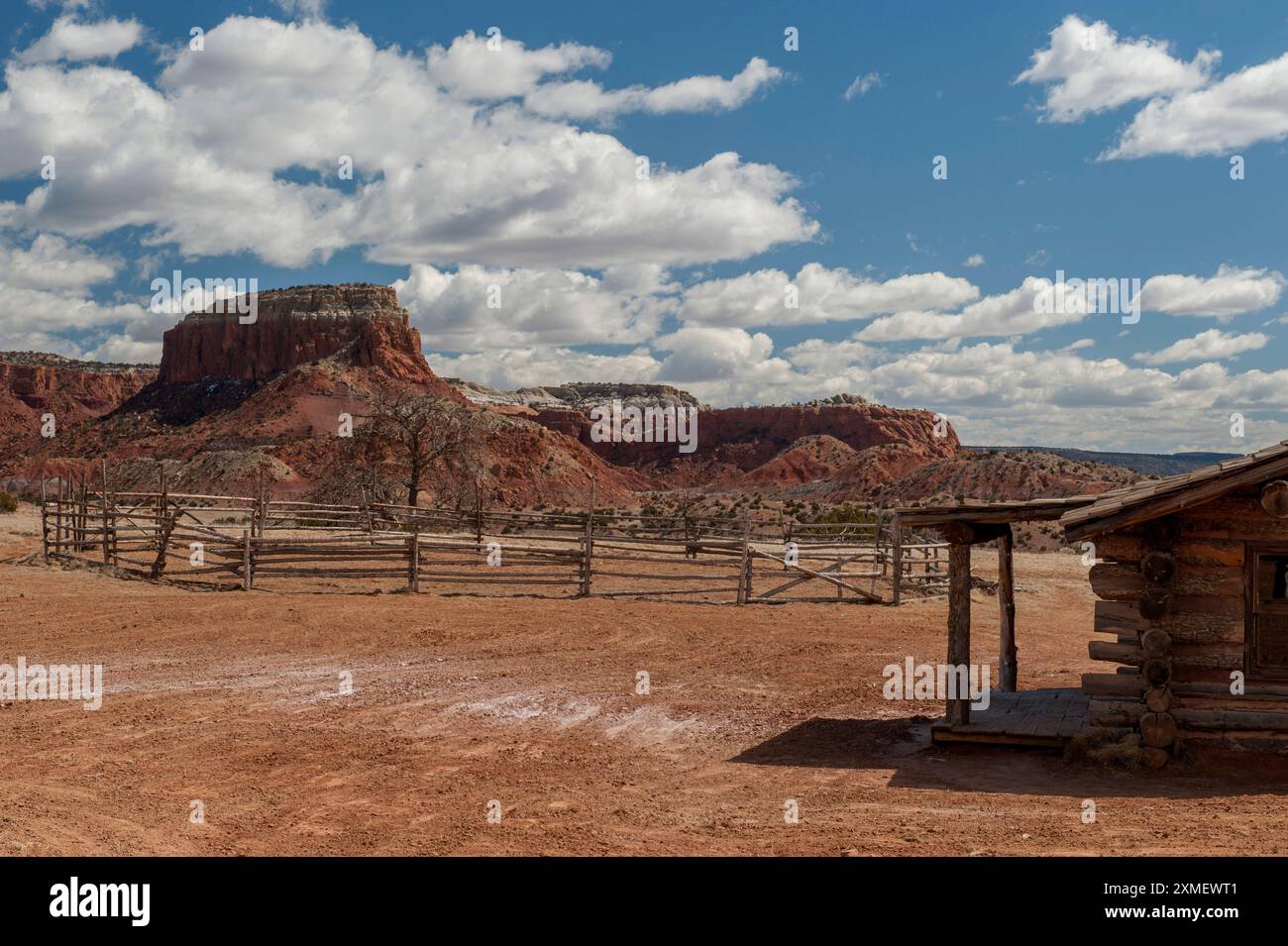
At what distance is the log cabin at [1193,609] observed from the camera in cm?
865

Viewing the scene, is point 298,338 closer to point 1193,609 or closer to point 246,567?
point 246,567

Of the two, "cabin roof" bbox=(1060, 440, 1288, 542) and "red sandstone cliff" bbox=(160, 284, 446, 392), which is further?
"red sandstone cliff" bbox=(160, 284, 446, 392)

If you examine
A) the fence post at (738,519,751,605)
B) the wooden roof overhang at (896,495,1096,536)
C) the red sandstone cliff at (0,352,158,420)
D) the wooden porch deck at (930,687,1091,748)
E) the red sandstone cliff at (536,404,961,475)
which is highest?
the red sandstone cliff at (0,352,158,420)

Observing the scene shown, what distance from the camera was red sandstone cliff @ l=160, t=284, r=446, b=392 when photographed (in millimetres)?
99000

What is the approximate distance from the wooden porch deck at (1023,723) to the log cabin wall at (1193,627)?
27.2 inches

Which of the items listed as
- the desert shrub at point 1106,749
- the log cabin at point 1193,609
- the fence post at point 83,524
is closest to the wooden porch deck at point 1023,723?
the desert shrub at point 1106,749

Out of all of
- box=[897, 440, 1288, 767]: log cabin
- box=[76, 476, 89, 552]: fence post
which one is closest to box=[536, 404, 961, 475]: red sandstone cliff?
box=[76, 476, 89, 552]: fence post

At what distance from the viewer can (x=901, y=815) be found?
24.7ft

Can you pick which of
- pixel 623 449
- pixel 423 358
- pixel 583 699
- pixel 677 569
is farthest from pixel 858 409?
pixel 583 699

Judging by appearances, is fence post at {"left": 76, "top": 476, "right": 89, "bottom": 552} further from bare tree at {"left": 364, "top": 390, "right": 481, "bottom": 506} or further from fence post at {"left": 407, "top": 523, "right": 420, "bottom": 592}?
bare tree at {"left": 364, "top": 390, "right": 481, "bottom": 506}

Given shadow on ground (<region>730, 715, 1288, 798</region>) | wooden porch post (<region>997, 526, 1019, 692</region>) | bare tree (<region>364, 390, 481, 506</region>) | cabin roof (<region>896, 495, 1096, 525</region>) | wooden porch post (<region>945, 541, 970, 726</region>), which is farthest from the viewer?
bare tree (<region>364, 390, 481, 506</region>)

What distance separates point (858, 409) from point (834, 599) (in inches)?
3858

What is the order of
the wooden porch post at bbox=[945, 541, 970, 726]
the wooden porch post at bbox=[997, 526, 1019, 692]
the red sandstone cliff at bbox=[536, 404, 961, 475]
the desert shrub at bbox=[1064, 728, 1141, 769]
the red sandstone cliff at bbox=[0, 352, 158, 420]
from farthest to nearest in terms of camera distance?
the red sandstone cliff at bbox=[0, 352, 158, 420] → the red sandstone cliff at bbox=[536, 404, 961, 475] → the wooden porch post at bbox=[997, 526, 1019, 692] → the wooden porch post at bbox=[945, 541, 970, 726] → the desert shrub at bbox=[1064, 728, 1141, 769]

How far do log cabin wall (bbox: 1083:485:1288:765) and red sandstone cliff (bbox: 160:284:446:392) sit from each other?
9118 centimetres
